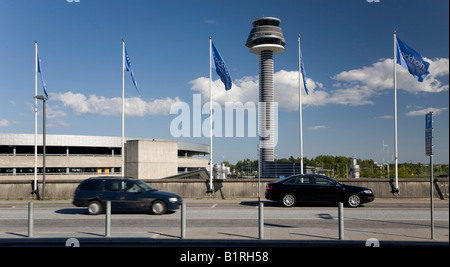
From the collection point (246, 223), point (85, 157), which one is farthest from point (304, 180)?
point (85, 157)

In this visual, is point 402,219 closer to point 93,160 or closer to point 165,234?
point 165,234

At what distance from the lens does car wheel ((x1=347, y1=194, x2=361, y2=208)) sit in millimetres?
18156

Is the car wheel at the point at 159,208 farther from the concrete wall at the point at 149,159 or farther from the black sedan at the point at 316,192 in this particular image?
the concrete wall at the point at 149,159

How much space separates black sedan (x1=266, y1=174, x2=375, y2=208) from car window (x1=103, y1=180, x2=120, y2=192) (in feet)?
23.4

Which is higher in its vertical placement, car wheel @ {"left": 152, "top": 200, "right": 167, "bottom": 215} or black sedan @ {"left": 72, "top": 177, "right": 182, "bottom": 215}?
black sedan @ {"left": 72, "top": 177, "right": 182, "bottom": 215}

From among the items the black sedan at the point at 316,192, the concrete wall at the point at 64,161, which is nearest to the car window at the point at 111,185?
the black sedan at the point at 316,192

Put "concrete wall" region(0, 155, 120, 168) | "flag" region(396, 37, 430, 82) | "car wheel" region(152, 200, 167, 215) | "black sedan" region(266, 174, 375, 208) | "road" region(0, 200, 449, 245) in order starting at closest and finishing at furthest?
1. "road" region(0, 200, 449, 245)
2. "car wheel" region(152, 200, 167, 215)
3. "black sedan" region(266, 174, 375, 208)
4. "flag" region(396, 37, 430, 82)
5. "concrete wall" region(0, 155, 120, 168)

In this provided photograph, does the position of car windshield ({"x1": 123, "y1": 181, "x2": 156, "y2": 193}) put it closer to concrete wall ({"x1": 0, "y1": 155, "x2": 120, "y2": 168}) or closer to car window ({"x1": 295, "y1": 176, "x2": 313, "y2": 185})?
car window ({"x1": 295, "y1": 176, "x2": 313, "y2": 185})

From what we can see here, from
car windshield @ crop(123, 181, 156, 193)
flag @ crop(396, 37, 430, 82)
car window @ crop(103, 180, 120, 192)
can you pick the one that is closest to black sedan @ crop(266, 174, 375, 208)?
car windshield @ crop(123, 181, 156, 193)

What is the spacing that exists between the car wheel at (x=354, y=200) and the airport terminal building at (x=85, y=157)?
36.0m

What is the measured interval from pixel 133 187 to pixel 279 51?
70.9 m

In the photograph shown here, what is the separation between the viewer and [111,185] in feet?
53.6

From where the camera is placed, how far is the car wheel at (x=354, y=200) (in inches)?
715

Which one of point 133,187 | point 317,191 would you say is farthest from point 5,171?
point 317,191
